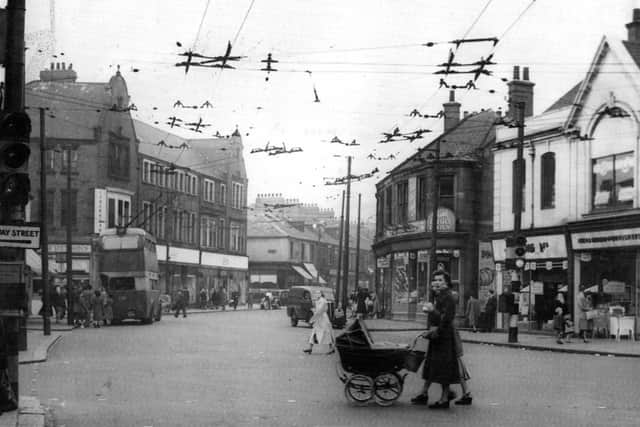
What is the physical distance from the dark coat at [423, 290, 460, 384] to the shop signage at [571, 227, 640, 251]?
61.4 ft

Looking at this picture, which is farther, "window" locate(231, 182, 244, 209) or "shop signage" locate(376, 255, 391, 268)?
"window" locate(231, 182, 244, 209)

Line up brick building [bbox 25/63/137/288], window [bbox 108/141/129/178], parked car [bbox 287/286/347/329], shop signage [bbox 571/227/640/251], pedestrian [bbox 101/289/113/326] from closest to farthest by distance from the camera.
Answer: shop signage [bbox 571/227/640/251], parked car [bbox 287/286/347/329], pedestrian [bbox 101/289/113/326], brick building [bbox 25/63/137/288], window [bbox 108/141/129/178]

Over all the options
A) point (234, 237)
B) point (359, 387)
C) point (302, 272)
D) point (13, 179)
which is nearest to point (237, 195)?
point (234, 237)

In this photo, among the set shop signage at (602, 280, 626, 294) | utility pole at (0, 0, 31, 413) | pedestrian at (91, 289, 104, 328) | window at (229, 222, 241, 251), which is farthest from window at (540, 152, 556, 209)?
window at (229, 222, 241, 251)

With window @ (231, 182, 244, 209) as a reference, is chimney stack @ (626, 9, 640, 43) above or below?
above

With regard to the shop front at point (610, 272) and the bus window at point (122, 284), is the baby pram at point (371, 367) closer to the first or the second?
the shop front at point (610, 272)

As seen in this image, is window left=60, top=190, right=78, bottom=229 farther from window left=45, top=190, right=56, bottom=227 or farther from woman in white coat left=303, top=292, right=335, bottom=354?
woman in white coat left=303, top=292, right=335, bottom=354

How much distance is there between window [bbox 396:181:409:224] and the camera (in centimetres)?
4849

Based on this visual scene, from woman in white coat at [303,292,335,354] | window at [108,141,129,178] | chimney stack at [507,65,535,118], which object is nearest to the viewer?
woman in white coat at [303,292,335,354]

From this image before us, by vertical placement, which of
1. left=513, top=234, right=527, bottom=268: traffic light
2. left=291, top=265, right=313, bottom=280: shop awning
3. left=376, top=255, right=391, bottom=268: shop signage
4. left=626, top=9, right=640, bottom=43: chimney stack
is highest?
left=626, top=9, right=640, bottom=43: chimney stack

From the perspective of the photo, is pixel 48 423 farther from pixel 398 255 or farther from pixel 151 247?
pixel 398 255

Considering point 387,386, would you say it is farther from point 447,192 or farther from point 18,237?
point 447,192

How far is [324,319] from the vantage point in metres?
24.5

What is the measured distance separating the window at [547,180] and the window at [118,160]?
103ft
